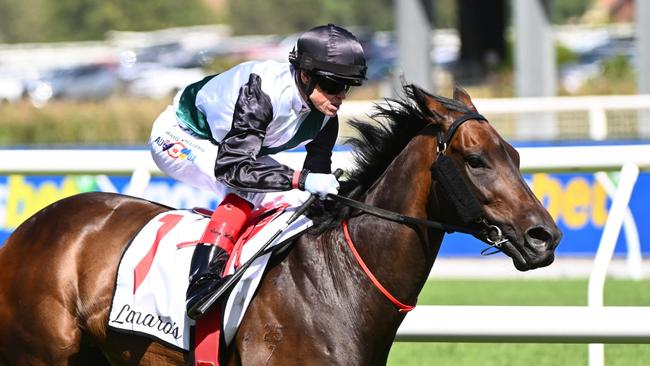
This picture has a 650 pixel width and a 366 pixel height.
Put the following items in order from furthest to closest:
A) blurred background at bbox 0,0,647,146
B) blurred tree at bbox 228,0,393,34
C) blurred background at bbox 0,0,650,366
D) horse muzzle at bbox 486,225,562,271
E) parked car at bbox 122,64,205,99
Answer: blurred tree at bbox 228,0,393,34 → parked car at bbox 122,64,205,99 → blurred background at bbox 0,0,647,146 → blurred background at bbox 0,0,650,366 → horse muzzle at bbox 486,225,562,271

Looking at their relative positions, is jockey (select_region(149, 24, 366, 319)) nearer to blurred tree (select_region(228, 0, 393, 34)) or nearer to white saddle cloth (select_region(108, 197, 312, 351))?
white saddle cloth (select_region(108, 197, 312, 351))

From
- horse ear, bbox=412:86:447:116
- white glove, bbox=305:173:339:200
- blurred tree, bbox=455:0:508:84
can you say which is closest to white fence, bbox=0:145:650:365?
white glove, bbox=305:173:339:200

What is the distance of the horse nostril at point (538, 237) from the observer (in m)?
3.38

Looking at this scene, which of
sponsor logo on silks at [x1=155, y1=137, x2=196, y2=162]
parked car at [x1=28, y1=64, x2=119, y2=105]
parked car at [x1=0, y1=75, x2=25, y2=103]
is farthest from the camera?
parked car at [x1=0, y1=75, x2=25, y2=103]

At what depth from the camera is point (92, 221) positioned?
4.14 m

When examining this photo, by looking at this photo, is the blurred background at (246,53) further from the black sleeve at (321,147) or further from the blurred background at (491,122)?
the black sleeve at (321,147)

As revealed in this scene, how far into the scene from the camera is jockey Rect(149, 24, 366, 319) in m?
3.68

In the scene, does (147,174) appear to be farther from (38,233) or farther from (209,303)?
(209,303)

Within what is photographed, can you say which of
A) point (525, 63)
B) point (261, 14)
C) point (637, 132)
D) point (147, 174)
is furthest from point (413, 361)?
point (261, 14)

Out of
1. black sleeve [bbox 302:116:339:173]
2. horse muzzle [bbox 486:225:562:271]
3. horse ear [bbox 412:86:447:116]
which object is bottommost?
horse muzzle [bbox 486:225:562:271]

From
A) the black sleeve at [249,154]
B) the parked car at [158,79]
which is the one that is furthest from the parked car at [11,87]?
the black sleeve at [249,154]

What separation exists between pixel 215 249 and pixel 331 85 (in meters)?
0.67

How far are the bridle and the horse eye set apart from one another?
5 cm

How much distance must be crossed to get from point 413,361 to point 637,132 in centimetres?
724
